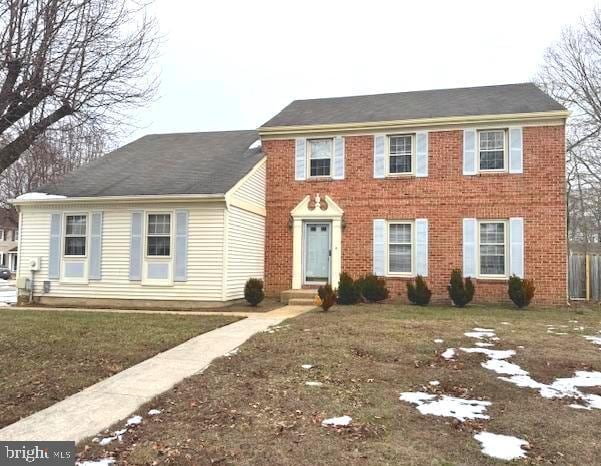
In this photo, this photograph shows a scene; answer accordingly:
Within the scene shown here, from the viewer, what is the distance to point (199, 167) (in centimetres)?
1530

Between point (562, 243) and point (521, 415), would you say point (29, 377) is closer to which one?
Answer: point (521, 415)

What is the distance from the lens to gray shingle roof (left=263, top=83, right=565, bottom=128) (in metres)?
14.4

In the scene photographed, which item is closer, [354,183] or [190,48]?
[190,48]

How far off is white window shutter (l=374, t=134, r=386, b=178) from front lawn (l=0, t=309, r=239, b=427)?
6.64m

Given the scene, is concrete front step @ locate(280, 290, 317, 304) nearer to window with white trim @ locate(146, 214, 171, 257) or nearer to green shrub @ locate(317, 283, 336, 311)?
green shrub @ locate(317, 283, 336, 311)

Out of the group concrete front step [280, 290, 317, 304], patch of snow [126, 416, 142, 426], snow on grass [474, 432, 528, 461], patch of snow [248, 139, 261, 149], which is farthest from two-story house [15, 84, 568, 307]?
snow on grass [474, 432, 528, 461]

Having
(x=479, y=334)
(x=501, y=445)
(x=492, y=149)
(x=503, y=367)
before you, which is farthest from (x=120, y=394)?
(x=492, y=149)

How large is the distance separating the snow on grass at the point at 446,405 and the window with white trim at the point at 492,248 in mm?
9376

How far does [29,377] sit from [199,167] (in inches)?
389

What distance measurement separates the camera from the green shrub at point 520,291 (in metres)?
12.9

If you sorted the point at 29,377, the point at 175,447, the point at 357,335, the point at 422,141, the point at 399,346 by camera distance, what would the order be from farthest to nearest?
the point at 422,141
the point at 357,335
the point at 399,346
the point at 29,377
the point at 175,447

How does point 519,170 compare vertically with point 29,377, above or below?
above

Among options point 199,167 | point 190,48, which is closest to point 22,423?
point 190,48

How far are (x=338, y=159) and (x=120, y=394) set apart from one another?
430 inches
